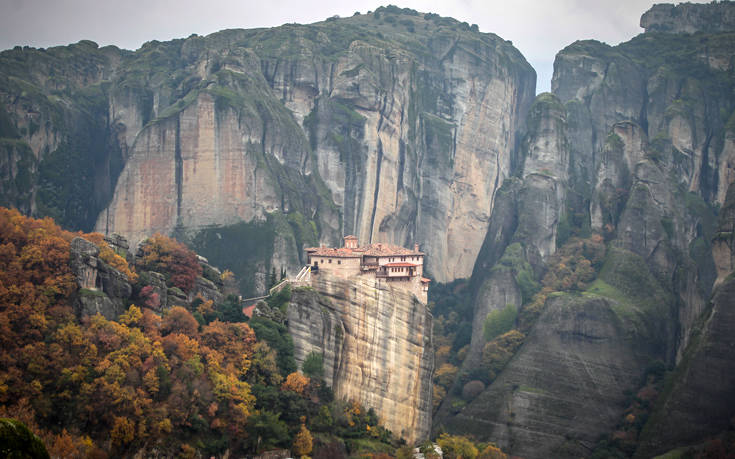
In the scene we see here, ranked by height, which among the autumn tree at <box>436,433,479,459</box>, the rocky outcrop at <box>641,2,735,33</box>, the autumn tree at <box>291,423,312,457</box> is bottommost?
the autumn tree at <box>436,433,479,459</box>

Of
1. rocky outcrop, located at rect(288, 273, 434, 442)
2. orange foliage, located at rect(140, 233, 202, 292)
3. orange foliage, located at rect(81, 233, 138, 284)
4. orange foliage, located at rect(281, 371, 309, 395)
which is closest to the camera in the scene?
orange foliage, located at rect(81, 233, 138, 284)

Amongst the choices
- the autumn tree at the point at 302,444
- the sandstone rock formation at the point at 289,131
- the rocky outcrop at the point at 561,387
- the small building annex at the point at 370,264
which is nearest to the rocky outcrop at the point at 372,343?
the small building annex at the point at 370,264

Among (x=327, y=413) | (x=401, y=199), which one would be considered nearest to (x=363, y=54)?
(x=401, y=199)

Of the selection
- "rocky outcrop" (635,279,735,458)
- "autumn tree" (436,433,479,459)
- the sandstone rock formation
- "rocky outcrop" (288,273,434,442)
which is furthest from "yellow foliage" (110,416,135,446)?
"rocky outcrop" (635,279,735,458)

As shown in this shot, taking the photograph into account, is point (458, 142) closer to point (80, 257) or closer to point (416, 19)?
point (416, 19)

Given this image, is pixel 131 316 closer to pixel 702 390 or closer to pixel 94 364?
pixel 94 364

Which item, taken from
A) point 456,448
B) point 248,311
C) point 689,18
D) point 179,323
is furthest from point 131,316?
point 689,18

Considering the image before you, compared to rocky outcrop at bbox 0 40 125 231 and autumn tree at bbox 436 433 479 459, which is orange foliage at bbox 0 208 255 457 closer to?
autumn tree at bbox 436 433 479 459

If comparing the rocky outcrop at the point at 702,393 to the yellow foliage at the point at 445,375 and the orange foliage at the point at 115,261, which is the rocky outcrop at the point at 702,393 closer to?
the yellow foliage at the point at 445,375
